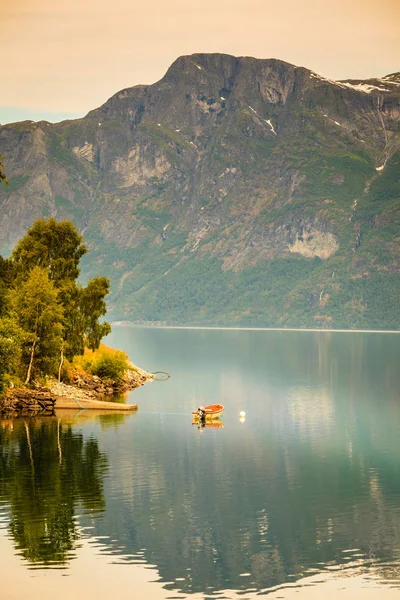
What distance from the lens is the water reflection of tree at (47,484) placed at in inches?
2057

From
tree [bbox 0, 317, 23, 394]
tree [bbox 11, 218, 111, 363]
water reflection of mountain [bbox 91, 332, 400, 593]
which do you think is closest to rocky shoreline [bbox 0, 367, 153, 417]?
tree [bbox 0, 317, 23, 394]

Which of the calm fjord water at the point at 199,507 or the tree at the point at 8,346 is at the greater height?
the tree at the point at 8,346

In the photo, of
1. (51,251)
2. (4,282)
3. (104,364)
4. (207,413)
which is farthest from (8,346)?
(104,364)

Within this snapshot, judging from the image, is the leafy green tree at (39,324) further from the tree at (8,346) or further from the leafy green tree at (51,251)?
the leafy green tree at (51,251)

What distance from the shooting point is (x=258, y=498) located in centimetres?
6375

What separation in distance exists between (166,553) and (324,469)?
27.1 m

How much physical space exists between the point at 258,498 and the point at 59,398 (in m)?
51.2

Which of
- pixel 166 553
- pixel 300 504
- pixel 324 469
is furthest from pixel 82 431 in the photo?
pixel 166 553

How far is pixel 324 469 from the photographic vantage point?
247 feet

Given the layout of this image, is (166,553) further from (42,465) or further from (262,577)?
(42,465)

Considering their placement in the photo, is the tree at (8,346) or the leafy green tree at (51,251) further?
the leafy green tree at (51,251)

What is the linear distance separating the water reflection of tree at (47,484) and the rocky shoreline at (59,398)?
9330 millimetres

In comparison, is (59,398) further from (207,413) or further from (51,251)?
(51,251)

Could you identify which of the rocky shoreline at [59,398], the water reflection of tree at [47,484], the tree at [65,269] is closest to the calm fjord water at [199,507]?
the water reflection of tree at [47,484]
